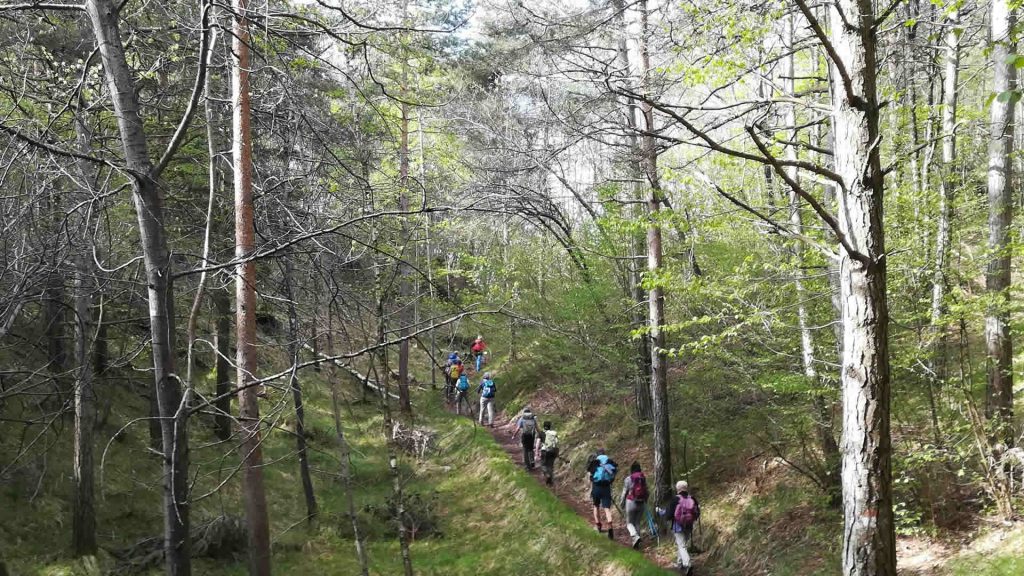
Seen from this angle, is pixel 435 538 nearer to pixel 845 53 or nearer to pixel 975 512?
pixel 975 512

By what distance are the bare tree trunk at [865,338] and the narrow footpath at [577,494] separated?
18.4 ft

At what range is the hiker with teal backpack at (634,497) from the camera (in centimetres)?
916

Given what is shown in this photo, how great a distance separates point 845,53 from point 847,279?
5.17 feet

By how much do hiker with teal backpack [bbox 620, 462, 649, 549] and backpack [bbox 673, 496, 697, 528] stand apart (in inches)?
42.5

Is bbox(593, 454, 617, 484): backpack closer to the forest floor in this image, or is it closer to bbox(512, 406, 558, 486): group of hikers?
the forest floor

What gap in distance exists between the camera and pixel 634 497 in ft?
30.2

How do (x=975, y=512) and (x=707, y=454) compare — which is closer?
(x=975, y=512)

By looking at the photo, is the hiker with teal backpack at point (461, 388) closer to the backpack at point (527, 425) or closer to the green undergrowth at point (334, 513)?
the green undergrowth at point (334, 513)

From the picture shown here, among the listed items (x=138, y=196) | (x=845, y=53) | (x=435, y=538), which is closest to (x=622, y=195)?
(x=435, y=538)

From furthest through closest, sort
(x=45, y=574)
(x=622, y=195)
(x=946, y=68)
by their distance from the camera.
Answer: (x=622, y=195), (x=946, y=68), (x=45, y=574)

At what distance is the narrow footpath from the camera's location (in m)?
9.28

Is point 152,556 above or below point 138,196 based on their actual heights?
below

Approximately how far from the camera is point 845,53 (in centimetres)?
403

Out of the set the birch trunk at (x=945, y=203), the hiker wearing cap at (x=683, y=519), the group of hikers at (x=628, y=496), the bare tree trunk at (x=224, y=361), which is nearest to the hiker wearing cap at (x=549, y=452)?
the group of hikers at (x=628, y=496)
